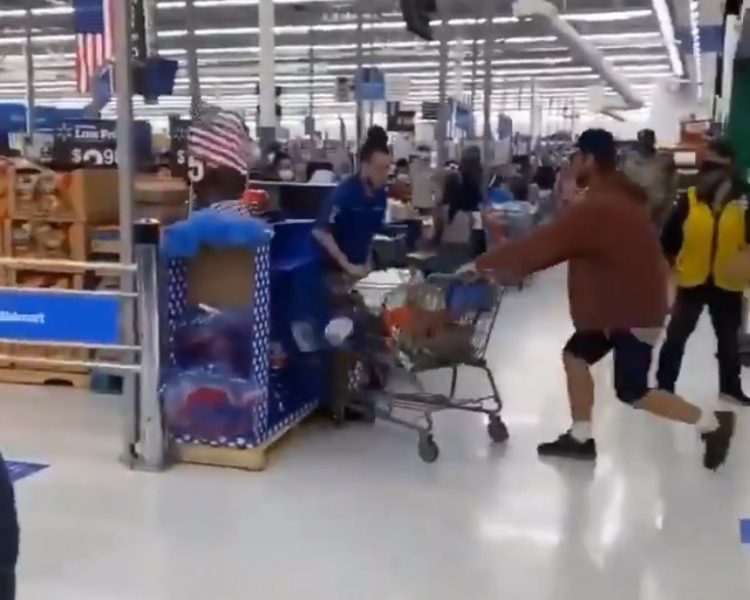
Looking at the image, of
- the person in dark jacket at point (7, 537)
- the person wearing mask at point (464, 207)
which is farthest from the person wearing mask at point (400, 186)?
the person in dark jacket at point (7, 537)

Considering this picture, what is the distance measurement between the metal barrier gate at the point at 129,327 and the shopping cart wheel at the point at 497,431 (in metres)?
1.86

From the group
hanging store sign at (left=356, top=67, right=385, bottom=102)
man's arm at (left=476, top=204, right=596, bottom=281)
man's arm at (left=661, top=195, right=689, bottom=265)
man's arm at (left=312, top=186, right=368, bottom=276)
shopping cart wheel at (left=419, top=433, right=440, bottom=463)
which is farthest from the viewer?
hanging store sign at (left=356, top=67, right=385, bottom=102)

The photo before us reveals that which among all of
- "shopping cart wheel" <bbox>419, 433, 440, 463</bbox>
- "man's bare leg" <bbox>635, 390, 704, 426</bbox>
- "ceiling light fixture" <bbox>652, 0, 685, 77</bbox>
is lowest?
"shopping cart wheel" <bbox>419, 433, 440, 463</bbox>

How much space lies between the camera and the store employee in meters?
6.12

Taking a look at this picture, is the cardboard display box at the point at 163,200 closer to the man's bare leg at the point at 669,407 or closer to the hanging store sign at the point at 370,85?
the man's bare leg at the point at 669,407

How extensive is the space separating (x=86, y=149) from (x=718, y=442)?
4894 millimetres

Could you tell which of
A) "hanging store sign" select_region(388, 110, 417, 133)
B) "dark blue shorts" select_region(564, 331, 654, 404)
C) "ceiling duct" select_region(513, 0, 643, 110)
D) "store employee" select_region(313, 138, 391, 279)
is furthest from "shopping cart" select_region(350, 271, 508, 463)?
"hanging store sign" select_region(388, 110, 417, 133)

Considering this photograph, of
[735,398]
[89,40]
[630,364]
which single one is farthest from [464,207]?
[630,364]

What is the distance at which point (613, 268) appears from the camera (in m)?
5.20

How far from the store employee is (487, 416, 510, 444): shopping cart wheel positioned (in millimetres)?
1135

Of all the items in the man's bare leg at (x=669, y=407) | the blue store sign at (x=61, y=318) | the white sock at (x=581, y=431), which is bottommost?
the white sock at (x=581, y=431)

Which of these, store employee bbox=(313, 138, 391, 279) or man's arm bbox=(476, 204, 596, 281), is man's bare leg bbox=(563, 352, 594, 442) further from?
store employee bbox=(313, 138, 391, 279)

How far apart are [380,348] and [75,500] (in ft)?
6.64

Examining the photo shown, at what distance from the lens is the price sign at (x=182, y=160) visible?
325 inches
